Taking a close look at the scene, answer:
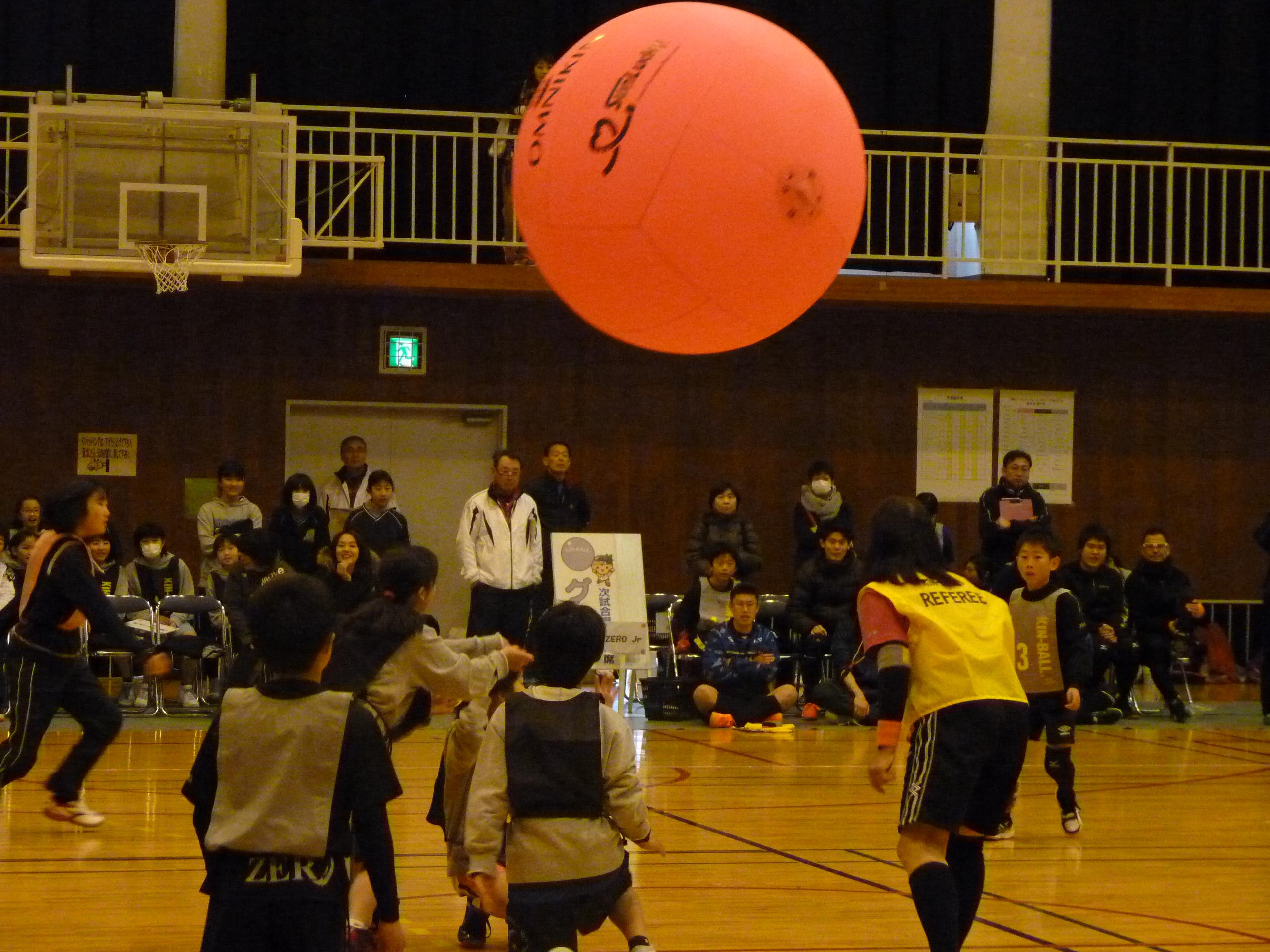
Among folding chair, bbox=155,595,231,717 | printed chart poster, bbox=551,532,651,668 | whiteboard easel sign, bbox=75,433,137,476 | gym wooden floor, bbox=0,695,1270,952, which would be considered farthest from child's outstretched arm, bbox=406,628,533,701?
whiteboard easel sign, bbox=75,433,137,476

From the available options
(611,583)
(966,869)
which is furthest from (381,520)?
(966,869)

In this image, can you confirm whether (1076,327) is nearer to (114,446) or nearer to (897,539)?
(114,446)

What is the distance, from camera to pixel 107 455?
13.1 meters

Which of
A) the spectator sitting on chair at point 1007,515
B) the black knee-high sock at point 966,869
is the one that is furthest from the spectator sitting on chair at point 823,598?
the black knee-high sock at point 966,869

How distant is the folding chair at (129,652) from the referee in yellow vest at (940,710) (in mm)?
7082

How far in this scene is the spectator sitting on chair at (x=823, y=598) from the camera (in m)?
11.2

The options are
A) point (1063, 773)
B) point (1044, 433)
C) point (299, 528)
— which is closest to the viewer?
point (1063, 773)

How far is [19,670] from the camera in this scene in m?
6.66

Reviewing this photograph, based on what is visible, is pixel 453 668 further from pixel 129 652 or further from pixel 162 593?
pixel 162 593

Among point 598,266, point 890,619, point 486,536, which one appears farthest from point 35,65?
point 890,619

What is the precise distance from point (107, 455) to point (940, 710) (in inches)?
400

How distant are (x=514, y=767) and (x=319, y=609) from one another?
0.86 m

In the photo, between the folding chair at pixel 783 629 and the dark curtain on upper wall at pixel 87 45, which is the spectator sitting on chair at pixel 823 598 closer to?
the folding chair at pixel 783 629

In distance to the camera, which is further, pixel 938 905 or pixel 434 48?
pixel 434 48
